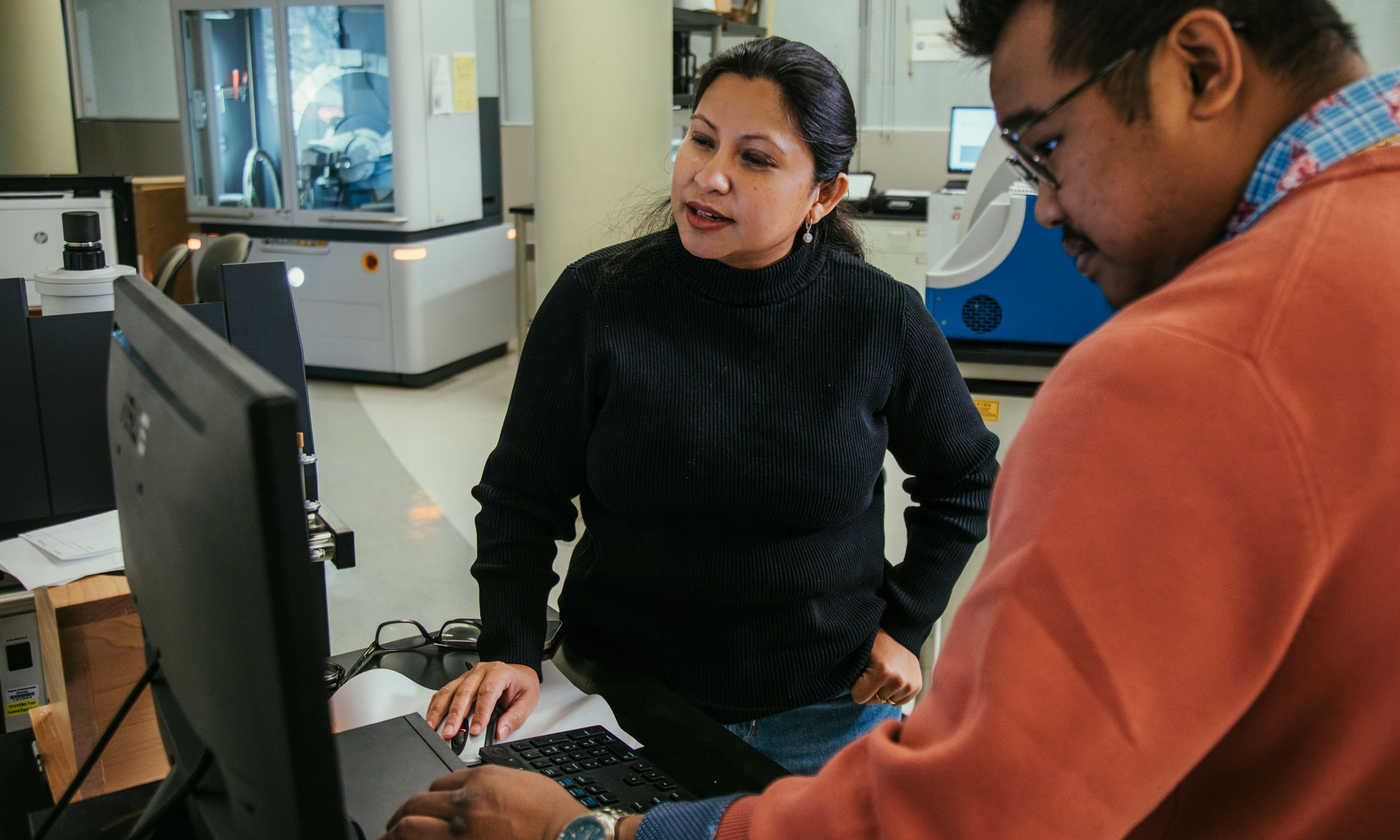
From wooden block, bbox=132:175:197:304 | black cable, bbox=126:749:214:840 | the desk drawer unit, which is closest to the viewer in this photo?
black cable, bbox=126:749:214:840

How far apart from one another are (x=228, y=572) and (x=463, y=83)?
4784 mm

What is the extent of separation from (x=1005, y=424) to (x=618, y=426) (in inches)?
49.8

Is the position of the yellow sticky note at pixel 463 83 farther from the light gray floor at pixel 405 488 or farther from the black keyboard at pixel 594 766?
the black keyboard at pixel 594 766

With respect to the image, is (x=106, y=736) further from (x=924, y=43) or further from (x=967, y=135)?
(x=924, y=43)

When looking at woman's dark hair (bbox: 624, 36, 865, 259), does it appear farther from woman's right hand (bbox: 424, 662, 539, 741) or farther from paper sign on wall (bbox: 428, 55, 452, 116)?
paper sign on wall (bbox: 428, 55, 452, 116)

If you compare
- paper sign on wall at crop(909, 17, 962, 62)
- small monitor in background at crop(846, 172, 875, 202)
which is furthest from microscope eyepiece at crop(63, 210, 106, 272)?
paper sign on wall at crop(909, 17, 962, 62)

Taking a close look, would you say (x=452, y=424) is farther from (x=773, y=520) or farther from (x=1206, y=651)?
(x=1206, y=651)

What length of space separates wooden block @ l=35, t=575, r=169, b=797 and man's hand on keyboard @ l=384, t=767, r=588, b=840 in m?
0.79

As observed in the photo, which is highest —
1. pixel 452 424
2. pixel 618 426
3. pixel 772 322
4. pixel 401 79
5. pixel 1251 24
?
pixel 401 79

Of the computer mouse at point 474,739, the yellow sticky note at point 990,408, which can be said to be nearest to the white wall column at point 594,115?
the yellow sticky note at point 990,408

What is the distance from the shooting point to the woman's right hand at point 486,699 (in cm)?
102

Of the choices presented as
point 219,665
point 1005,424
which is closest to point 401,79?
point 1005,424

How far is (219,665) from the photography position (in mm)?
529

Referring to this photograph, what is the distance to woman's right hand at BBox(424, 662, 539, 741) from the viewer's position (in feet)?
3.34
